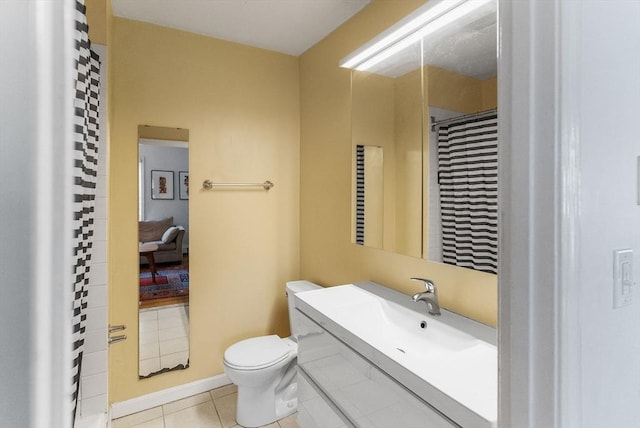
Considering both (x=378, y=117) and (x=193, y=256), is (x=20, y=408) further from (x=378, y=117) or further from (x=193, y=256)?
(x=193, y=256)

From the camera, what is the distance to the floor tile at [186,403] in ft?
7.12

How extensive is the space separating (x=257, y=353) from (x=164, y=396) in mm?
760

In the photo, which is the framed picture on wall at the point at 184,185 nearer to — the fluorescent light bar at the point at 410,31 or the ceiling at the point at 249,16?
the ceiling at the point at 249,16

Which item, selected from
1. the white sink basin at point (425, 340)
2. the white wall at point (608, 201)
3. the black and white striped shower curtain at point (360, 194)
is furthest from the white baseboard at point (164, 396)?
the white wall at point (608, 201)

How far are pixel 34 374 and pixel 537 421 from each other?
0.77 metres

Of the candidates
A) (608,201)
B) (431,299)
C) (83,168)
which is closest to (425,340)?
(431,299)

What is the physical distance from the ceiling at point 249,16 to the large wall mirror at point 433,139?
359 mm

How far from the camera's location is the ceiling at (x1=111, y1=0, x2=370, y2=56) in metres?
1.95

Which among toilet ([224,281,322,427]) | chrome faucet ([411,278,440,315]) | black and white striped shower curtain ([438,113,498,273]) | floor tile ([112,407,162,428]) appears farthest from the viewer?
floor tile ([112,407,162,428])

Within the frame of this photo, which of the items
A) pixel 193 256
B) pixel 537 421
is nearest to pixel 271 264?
pixel 193 256

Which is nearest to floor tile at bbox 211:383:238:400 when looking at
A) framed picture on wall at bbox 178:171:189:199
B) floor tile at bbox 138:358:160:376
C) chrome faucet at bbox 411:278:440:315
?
floor tile at bbox 138:358:160:376

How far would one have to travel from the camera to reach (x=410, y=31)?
163 centimetres

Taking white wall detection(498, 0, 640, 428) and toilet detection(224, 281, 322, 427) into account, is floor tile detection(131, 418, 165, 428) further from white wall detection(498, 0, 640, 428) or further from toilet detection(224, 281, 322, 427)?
white wall detection(498, 0, 640, 428)

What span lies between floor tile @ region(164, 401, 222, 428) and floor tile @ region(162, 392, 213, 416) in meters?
0.03
